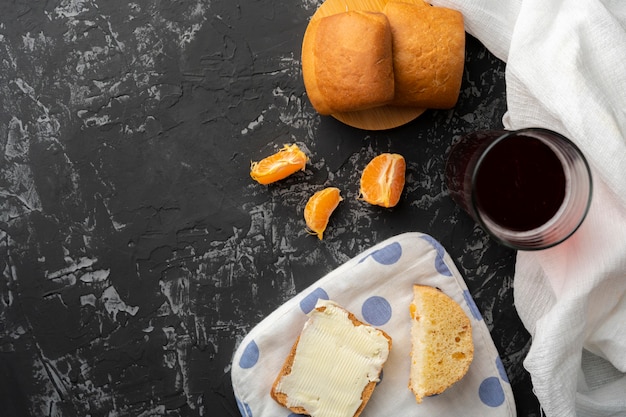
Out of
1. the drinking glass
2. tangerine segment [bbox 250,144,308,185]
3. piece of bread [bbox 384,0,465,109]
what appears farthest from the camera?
Answer: tangerine segment [bbox 250,144,308,185]

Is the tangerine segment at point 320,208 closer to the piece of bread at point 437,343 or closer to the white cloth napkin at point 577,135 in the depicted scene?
the piece of bread at point 437,343

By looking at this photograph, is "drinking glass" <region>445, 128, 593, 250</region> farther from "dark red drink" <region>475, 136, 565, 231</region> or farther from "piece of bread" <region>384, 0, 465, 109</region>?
"piece of bread" <region>384, 0, 465, 109</region>

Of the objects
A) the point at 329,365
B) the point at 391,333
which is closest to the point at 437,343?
the point at 391,333

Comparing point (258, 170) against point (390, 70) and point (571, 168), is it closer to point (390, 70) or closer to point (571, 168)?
point (390, 70)

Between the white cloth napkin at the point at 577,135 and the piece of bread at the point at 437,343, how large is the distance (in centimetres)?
15

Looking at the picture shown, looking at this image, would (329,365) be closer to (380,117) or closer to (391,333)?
(391,333)

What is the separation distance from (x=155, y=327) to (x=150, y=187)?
1.10 feet

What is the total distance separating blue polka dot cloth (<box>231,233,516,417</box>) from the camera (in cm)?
137

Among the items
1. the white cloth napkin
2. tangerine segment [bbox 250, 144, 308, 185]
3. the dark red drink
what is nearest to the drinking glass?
the dark red drink

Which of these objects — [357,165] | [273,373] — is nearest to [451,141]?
[357,165]

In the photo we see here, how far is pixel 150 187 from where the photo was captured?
55.3 inches

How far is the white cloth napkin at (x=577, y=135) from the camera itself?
48.6 inches

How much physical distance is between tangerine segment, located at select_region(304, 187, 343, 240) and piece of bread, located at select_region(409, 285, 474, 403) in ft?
0.90

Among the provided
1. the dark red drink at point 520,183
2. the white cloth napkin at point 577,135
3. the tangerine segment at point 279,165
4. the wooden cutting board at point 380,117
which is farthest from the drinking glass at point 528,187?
the tangerine segment at point 279,165
